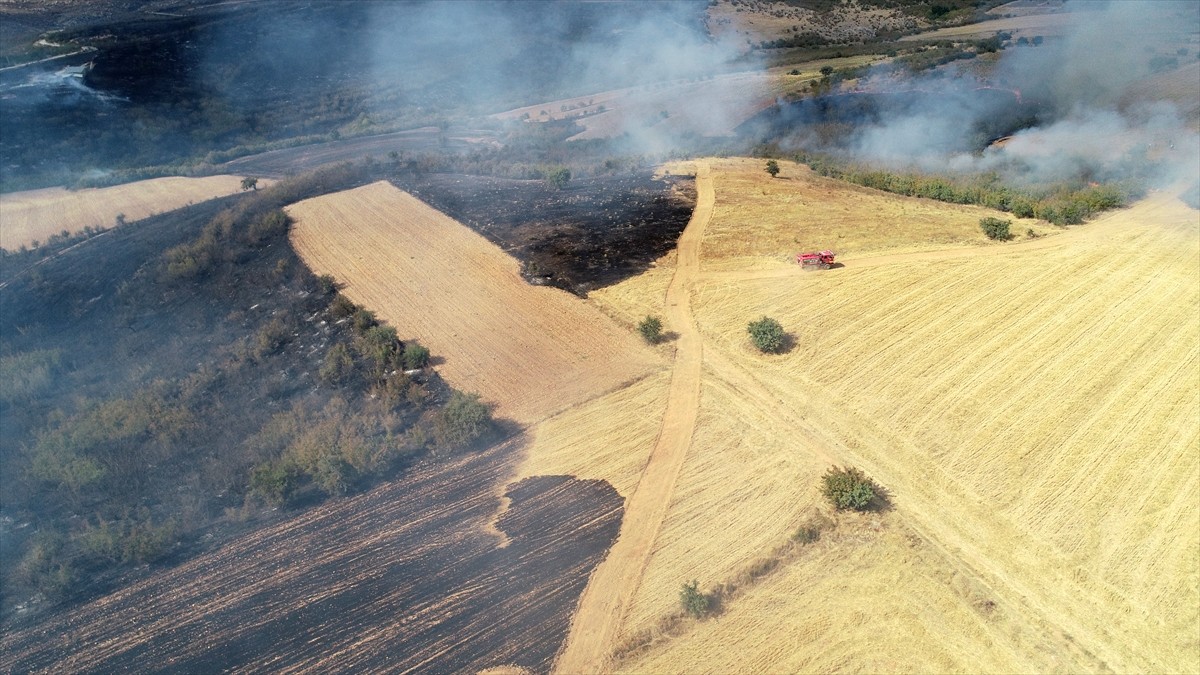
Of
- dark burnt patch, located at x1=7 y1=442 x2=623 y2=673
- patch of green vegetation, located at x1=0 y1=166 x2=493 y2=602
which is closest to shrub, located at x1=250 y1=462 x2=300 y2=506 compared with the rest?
patch of green vegetation, located at x1=0 y1=166 x2=493 y2=602

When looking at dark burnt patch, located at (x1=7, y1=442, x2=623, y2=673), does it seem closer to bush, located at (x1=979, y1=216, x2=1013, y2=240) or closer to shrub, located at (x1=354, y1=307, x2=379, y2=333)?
shrub, located at (x1=354, y1=307, x2=379, y2=333)

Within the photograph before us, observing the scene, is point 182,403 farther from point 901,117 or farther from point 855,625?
point 901,117

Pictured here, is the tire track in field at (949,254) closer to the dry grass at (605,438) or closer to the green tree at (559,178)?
the dry grass at (605,438)

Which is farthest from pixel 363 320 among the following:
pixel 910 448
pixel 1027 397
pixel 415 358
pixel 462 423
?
pixel 1027 397

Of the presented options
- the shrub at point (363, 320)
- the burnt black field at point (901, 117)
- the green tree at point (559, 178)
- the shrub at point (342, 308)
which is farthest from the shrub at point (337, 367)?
the burnt black field at point (901, 117)

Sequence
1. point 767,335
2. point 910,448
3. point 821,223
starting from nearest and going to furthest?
point 910,448, point 767,335, point 821,223

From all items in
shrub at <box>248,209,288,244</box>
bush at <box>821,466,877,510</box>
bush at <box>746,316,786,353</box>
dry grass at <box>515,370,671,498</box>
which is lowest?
bush at <box>821,466,877,510</box>
